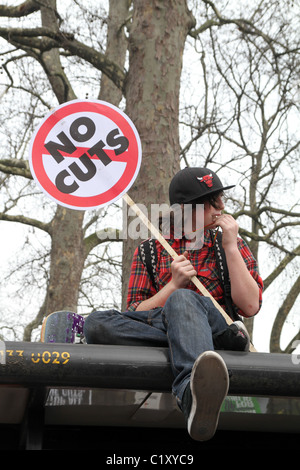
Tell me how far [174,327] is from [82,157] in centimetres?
105

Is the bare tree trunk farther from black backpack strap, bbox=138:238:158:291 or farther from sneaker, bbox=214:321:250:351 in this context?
sneaker, bbox=214:321:250:351

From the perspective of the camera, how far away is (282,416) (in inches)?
111

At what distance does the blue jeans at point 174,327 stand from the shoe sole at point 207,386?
0.52ft

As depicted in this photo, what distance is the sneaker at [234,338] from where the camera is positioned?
2557 millimetres

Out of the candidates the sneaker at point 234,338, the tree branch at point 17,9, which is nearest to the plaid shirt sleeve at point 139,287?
the sneaker at point 234,338

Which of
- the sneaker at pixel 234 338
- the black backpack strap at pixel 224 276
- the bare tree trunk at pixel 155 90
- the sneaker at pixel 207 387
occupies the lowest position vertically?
the sneaker at pixel 207 387

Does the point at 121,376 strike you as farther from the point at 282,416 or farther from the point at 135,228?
the point at 135,228

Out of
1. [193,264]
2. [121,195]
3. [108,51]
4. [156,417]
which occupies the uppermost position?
[108,51]

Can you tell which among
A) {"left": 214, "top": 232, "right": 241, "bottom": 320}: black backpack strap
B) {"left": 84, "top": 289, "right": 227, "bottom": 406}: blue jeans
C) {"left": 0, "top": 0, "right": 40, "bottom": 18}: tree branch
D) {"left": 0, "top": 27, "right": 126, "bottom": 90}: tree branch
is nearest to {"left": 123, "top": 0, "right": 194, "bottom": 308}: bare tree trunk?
{"left": 0, "top": 27, "right": 126, "bottom": 90}: tree branch

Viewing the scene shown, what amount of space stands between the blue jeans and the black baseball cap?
0.62m

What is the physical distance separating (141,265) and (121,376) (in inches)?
39.0

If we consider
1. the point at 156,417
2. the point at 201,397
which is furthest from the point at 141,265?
the point at 201,397

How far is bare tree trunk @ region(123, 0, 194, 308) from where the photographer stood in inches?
209

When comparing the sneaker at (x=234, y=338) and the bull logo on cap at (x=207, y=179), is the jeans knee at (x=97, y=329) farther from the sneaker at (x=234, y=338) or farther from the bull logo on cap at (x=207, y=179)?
the bull logo on cap at (x=207, y=179)
